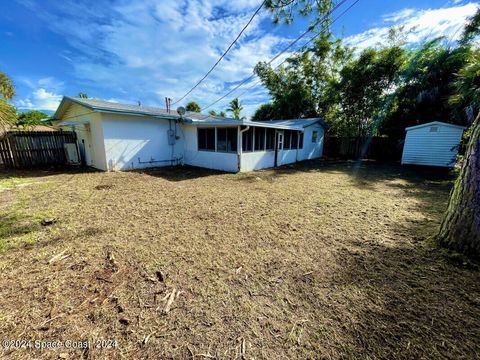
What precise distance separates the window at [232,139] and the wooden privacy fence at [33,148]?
8311 millimetres

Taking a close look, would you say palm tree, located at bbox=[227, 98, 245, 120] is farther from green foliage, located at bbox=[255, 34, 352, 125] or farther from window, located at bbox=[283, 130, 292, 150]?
window, located at bbox=[283, 130, 292, 150]

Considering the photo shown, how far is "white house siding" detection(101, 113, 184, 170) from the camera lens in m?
8.85

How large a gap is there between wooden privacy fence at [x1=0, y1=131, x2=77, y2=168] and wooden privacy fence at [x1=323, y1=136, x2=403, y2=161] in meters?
18.4

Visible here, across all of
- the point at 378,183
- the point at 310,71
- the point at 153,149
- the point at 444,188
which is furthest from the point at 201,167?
the point at 310,71

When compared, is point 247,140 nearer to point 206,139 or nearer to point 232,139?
point 232,139

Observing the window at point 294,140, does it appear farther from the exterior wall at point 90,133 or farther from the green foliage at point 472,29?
the exterior wall at point 90,133

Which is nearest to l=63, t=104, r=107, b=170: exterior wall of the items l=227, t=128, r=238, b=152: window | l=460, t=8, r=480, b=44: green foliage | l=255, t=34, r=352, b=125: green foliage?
l=227, t=128, r=238, b=152: window

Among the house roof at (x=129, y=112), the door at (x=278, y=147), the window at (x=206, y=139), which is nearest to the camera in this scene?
the house roof at (x=129, y=112)

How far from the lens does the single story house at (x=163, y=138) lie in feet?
28.9

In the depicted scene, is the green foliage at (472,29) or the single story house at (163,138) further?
the green foliage at (472,29)

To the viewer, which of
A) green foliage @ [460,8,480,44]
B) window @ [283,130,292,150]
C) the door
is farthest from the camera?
window @ [283,130,292,150]

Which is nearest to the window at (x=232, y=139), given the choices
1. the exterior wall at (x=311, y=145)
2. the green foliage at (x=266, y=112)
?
the exterior wall at (x=311, y=145)

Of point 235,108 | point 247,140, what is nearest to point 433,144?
point 247,140

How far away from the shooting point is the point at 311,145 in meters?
15.2
